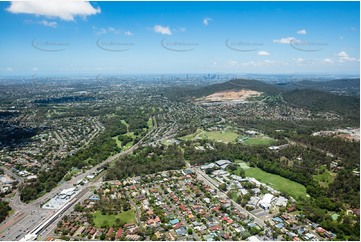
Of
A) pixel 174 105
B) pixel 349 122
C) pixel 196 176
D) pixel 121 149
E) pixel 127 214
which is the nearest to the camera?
pixel 127 214

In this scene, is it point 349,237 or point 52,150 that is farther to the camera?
point 52,150

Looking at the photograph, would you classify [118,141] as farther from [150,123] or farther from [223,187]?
→ [223,187]

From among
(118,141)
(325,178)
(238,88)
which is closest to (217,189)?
(325,178)

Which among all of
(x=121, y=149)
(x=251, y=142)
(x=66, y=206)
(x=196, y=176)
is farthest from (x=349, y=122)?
(x=66, y=206)

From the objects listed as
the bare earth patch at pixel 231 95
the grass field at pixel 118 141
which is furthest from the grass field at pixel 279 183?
the bare earth patch at pixel 231 95

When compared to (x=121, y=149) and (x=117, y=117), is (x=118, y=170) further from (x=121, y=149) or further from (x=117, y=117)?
(x=117, y=117)

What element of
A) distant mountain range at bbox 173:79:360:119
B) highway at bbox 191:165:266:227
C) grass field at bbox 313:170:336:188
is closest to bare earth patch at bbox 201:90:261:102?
distant mountain range at bbox 173:79:360:119

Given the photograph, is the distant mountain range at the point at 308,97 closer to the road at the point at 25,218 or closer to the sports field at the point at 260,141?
the sports field at the point at 260,141
